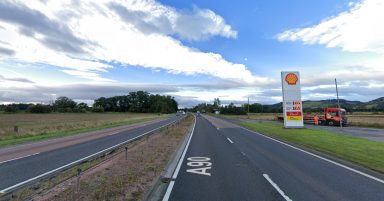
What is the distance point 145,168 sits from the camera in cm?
1231

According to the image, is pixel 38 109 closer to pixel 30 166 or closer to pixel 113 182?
pixel 30 166

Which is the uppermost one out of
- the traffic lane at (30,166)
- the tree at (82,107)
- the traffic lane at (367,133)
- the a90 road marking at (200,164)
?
the tree at (82,107)

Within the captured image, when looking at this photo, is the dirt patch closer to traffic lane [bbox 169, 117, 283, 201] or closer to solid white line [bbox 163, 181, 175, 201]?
solid white line [bbox 163, 181, 175, 201]

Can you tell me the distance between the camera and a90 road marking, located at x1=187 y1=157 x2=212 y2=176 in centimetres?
1177

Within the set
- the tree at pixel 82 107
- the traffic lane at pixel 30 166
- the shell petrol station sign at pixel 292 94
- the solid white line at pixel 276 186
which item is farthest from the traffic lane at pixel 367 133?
the tree at pixel 82 107

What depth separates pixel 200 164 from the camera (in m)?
13.4

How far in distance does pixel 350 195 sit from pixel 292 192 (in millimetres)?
1259

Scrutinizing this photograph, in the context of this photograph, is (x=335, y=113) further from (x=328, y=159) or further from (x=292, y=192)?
(x=292, y=192)

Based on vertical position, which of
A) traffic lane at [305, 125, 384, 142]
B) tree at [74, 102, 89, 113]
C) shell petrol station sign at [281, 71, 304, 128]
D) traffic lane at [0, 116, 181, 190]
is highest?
tree at [74, 102, 89, 113]

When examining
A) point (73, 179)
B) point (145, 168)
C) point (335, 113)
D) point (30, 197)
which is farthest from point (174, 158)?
point (335, 113)

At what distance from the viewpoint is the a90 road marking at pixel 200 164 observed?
11775 mm

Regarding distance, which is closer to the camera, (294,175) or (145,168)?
(294,175)

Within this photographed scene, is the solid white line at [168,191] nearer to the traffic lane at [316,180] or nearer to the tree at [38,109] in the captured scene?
the traffic lane at [316,180]

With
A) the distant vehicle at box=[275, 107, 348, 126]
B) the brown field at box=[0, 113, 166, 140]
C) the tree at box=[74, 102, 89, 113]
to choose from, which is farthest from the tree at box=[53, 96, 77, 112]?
the distant vehicle at box=[275, 107, 348, 126]
